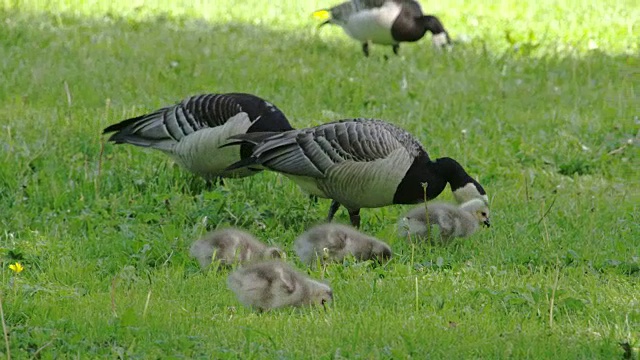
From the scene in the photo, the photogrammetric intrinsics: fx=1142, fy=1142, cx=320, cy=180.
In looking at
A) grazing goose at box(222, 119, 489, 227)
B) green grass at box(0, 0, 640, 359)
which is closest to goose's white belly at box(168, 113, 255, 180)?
green grass at box(0, 0, 640, 359)

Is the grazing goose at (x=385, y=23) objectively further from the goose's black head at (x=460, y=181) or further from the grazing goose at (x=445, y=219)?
the grazing goose at (x=445, y=219)

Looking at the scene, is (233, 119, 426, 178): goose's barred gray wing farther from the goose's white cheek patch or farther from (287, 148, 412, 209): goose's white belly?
the goose's white cheek patch

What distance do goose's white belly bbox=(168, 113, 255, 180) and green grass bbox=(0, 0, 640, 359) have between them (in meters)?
0.25

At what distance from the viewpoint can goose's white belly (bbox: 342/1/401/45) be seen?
14.2 meters

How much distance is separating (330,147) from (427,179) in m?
0.73

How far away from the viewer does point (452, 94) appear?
12203 mm

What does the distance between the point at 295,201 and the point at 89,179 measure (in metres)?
1.63

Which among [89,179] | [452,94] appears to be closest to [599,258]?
[89,179]

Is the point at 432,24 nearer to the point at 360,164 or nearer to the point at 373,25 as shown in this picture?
the point at 373,25

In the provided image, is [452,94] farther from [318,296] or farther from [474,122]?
[318,296]

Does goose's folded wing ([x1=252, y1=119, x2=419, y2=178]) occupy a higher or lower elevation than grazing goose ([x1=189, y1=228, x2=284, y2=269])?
higher

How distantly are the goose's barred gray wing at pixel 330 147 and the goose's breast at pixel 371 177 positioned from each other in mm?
42

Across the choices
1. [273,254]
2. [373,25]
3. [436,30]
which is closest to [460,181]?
[273,254]

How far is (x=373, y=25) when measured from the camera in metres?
14.2
